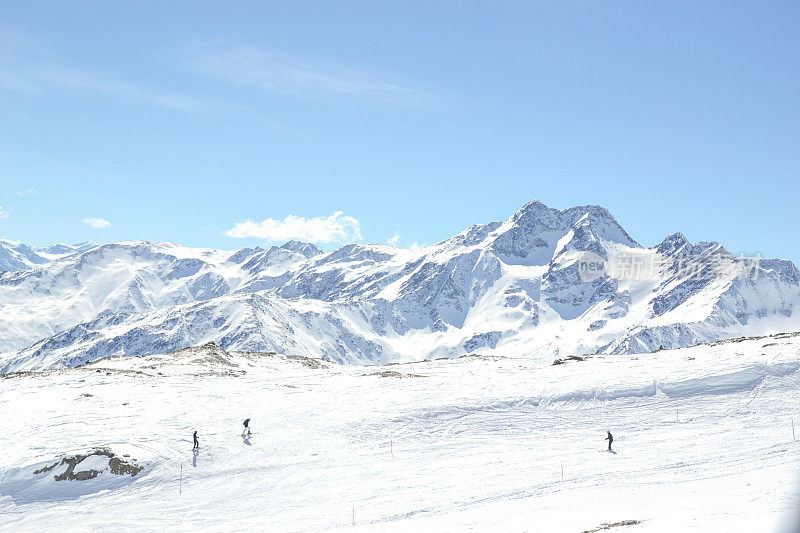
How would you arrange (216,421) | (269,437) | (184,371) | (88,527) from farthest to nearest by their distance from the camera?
(184,371) → (216,421) → (269,437) → (88,527)

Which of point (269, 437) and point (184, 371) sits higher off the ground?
point (184, 371)

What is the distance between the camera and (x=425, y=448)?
43.0 meters

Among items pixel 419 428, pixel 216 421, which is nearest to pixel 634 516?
pixel 419 428

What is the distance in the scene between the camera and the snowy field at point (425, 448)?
28359 mm

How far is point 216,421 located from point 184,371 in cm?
2766

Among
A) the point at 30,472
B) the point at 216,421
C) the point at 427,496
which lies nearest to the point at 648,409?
the point at 427,496

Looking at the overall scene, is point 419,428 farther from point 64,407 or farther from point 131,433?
point 64,407

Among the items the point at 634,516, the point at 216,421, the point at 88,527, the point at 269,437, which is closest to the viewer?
the point at 634,516

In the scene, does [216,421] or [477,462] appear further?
[216,421]

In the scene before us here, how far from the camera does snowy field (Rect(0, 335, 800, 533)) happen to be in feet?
93.0

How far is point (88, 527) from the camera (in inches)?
1281

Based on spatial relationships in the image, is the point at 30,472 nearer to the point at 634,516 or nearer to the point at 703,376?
the point at 634,516

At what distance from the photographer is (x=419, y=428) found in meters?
47.1

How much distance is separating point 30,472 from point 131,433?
23.2 feet
